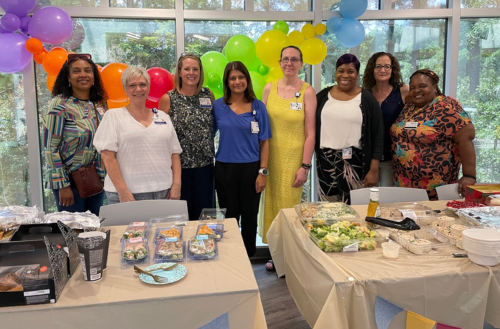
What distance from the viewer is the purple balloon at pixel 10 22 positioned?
2.80 meters

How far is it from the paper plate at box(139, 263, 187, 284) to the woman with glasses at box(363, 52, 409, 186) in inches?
86.8

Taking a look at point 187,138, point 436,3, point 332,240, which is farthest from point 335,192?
point 436,3

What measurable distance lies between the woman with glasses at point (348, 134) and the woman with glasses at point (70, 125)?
1727mm

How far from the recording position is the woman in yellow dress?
2.91m

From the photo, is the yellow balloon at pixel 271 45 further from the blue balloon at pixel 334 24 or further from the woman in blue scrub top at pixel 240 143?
the blue balloon at pixel 334 24

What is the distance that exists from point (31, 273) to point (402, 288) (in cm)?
125

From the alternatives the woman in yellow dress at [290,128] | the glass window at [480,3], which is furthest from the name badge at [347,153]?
the glass window at [480,3]

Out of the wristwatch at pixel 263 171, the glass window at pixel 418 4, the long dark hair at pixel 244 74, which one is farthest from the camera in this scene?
the glass window at pixel 418 4

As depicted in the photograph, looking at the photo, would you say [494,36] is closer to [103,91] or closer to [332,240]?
[332,240]

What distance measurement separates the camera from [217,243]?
1633mm

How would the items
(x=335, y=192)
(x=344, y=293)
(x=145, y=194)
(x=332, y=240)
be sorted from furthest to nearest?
(x=335, y=192)
(x=145, y=194)
(x=332, y=240)
(x=344, y=293)

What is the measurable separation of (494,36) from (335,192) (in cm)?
270

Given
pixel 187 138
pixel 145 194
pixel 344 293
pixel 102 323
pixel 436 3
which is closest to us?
pixel 102 323

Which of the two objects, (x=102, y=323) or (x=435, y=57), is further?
(x=435, y=57)
